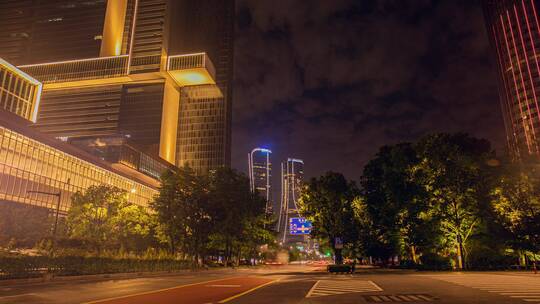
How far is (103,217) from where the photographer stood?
5631 cm

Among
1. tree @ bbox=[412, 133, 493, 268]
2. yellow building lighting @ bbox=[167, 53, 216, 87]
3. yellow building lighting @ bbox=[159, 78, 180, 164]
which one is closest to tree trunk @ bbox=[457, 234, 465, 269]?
tree @ bbox=[412, 133, 493, 268]

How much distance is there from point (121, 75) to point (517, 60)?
548ft

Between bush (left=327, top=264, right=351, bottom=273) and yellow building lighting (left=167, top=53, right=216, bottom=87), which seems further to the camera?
yellow building lighting (left=167, top=53, right=216, bottom=87)

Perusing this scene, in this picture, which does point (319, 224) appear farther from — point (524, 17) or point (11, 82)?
point (524, 17)

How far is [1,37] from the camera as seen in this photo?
195 m

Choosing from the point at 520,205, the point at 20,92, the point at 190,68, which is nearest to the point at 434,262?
the point at 520,205

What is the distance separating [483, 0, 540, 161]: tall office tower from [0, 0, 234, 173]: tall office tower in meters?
125

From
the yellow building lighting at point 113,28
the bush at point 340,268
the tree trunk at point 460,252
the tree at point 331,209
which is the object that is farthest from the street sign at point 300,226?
the yellow building lighting at point 113,28

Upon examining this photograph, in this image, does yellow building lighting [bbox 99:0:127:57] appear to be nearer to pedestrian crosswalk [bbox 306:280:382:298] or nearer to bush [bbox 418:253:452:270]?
bush [bbox 418:253:452:270]

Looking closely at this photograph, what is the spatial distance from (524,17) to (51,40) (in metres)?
213

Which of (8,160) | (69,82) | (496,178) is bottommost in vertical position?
(496,178)

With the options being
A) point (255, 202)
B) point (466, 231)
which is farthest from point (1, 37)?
point (466, 231)

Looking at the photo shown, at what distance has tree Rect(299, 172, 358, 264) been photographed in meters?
52.3

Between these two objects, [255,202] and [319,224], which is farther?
[255,202]
